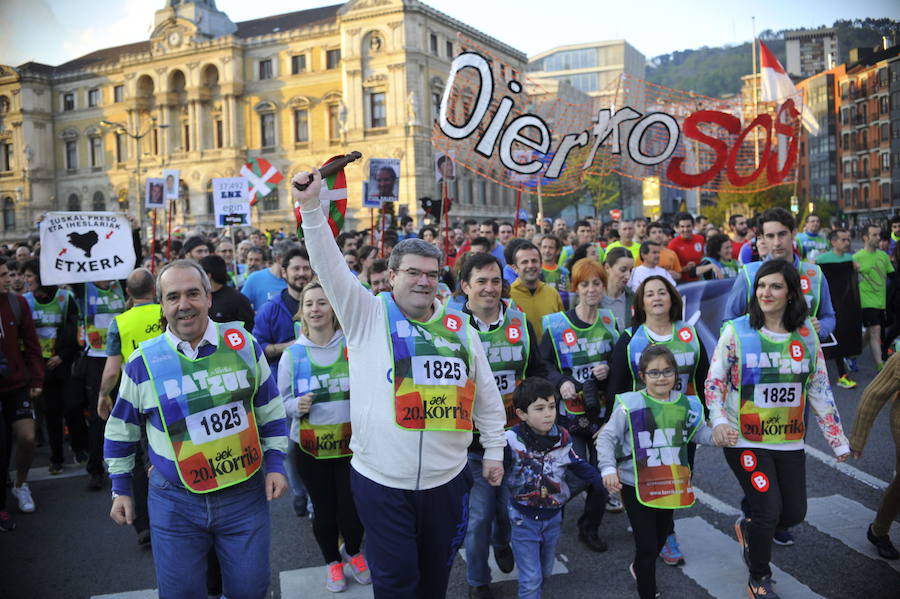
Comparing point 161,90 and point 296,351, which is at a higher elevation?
point 161,90

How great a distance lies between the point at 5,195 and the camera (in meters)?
61.7

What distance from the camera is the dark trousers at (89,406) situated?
615cm

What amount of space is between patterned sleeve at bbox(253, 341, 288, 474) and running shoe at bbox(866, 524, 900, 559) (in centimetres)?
370

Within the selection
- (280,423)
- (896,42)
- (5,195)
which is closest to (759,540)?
(280,423)

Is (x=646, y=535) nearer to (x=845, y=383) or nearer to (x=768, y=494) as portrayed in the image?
(x=768, y=494)

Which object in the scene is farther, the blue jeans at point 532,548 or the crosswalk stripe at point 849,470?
the crosswalk stripe at point 849,470

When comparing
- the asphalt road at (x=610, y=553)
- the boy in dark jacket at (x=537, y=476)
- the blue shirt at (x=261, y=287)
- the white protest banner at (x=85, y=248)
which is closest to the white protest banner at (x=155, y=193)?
the white protest banner at (x=85, y=248)

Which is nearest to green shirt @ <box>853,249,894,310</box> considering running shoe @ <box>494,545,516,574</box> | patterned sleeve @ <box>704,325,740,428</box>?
patterned sleeve @ <box>704,325,740,428</box>

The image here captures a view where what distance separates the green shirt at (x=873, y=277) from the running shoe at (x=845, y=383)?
4.40ft

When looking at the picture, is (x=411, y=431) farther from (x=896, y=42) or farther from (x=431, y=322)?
(x=896, y=42)

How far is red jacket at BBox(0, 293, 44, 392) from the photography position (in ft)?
18.8

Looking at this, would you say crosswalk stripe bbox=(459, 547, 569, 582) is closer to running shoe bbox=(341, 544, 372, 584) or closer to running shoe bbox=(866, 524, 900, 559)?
running shoe bbox=(341, 544, 372, 584)

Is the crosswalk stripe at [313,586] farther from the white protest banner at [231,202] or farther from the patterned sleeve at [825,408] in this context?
the white protest banner at [231,202]

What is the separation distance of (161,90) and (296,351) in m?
57.9
